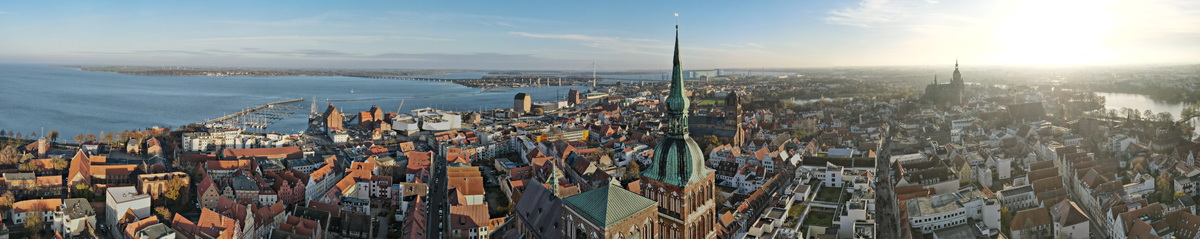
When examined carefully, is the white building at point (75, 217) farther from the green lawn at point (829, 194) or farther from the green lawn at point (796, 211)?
the green lawn at point (829, 194)

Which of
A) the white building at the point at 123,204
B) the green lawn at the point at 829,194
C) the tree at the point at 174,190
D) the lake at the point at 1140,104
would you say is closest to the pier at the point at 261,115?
the tree at the point at 174,190

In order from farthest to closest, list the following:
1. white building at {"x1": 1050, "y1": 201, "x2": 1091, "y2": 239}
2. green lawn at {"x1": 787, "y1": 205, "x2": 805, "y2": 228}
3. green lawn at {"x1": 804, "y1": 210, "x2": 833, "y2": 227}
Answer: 1. green lawn at {"x1": 804, "y1": 210, "x2": 833, "y2": 227}
2. green lawn at {"x1": 787, "y1": 205, "x2": 805, "y2": 228}
3. white building at {"x1": 1050, "y1": 201, "x2": 1091, "y2": 239}

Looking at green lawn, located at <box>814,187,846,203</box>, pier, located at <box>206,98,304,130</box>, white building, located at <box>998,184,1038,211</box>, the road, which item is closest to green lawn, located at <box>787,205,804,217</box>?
green lawn, located at <box>814,187,846,203</box>

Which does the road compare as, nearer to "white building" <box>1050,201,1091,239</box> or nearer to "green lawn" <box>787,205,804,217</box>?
"green lawn" <box>787,205,804,217</box>

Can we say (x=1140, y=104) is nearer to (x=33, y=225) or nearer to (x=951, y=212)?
(x=951, y=212)

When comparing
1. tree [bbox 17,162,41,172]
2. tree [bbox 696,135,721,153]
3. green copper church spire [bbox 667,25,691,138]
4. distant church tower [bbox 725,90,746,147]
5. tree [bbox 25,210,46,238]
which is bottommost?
tree [bbox 25,210,46,238]

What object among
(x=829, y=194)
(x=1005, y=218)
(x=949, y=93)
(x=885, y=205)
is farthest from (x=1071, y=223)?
(x=949, y=93)

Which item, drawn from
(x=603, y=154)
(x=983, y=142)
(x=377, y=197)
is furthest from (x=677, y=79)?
(x=983, y=142)
